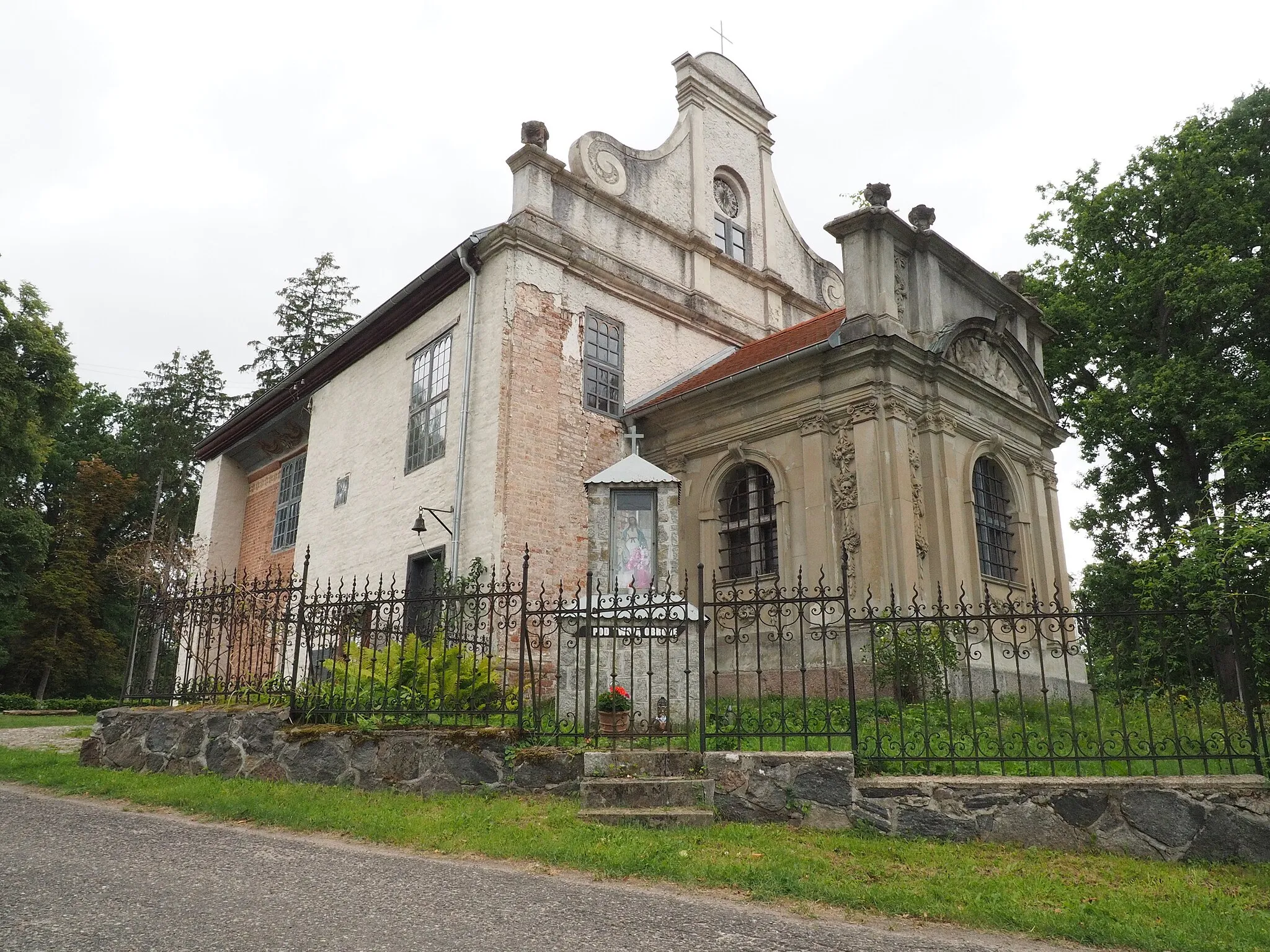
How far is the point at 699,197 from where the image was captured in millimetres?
18688

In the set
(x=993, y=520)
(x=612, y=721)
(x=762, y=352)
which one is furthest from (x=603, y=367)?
(x=612, y=721)

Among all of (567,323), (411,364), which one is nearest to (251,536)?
(411,364)

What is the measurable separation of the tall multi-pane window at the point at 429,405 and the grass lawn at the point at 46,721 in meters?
6.91

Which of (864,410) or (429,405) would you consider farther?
(429,405)

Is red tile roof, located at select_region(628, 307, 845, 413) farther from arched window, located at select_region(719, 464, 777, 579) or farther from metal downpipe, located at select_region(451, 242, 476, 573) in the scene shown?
metal downpipe, located at select_region(451, 242, 476, 573)

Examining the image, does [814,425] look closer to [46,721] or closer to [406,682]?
[406,682]

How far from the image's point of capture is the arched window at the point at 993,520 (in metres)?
14.2

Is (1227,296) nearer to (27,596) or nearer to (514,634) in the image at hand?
(514,634)

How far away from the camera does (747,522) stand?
1427cm

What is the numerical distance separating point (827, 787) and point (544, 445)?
8.70 meters

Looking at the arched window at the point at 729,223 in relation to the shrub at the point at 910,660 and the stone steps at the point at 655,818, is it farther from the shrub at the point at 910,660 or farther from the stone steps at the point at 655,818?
the stone steps at the point at 655,818

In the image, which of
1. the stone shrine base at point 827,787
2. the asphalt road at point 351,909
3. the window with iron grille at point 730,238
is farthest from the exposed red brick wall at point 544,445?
the asphalt road at point 351,909

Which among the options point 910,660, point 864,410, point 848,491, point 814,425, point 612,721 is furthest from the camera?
point 814,425

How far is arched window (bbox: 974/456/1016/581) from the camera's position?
561 inches
